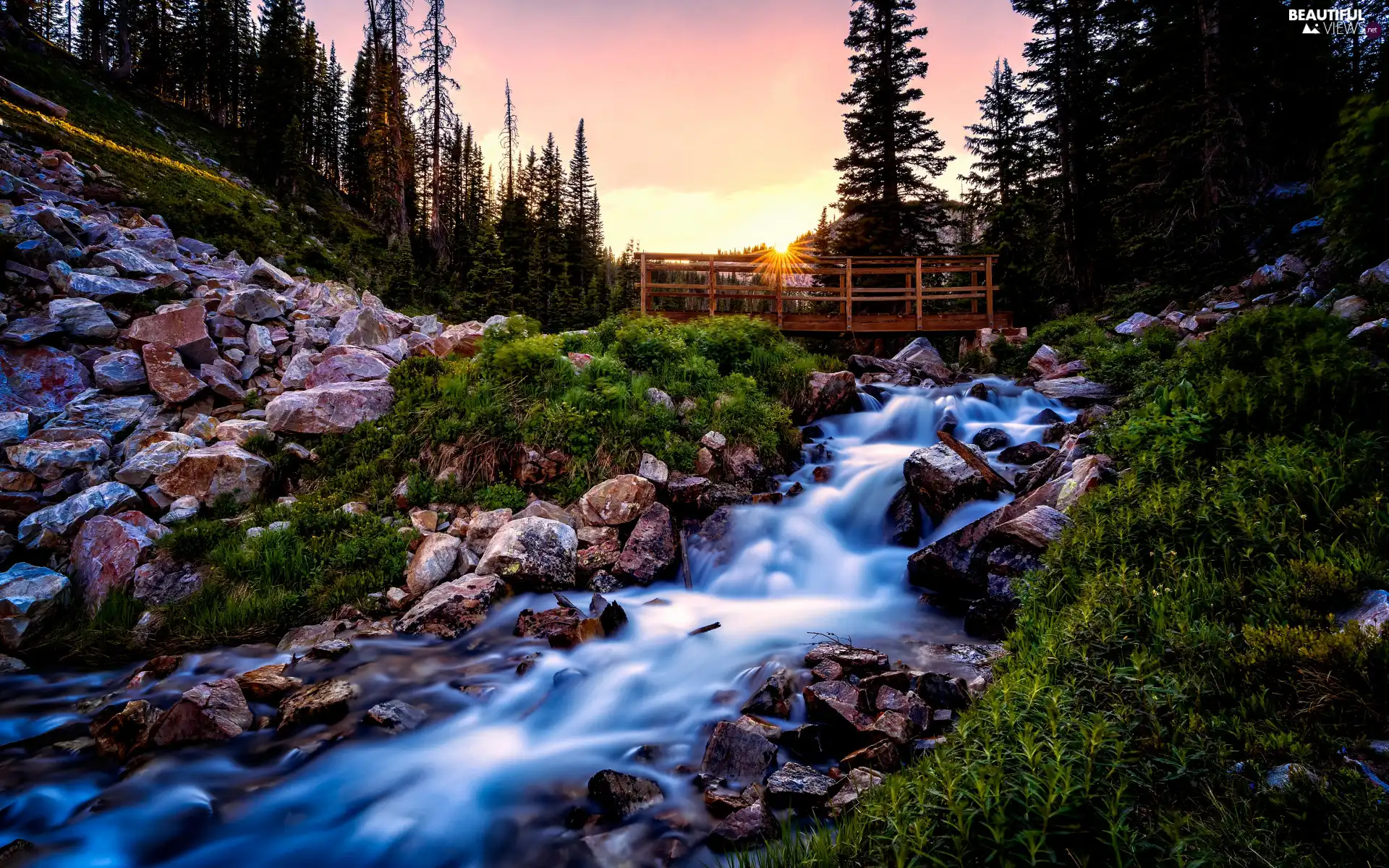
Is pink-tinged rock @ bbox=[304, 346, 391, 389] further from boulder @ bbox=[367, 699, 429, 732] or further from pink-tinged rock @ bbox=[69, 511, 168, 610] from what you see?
boulder @ bbox=[367, 699, 429, 732]

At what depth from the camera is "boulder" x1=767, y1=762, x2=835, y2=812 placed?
3.42 m

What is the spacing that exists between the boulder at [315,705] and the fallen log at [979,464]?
7611 mm

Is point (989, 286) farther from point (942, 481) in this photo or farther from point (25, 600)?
point (25, 600)

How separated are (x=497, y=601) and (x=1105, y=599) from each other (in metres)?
5.64

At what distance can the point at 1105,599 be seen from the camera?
3689 millimetres

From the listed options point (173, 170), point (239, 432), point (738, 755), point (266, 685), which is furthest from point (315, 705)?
point (173, 170)

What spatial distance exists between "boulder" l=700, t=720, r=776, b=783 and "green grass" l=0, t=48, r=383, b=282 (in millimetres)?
Answer: 20767

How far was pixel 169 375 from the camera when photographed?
28.2 feet

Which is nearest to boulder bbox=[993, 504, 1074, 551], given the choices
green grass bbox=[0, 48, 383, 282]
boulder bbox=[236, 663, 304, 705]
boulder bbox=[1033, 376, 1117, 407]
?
boulder bbox=[236, 663, 304, 705]

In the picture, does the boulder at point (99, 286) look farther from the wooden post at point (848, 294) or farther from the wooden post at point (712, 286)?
the wooden post at point (848, 294)

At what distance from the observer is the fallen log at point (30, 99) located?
65.5ft

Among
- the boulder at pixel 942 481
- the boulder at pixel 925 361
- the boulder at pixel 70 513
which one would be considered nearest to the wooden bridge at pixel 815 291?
the boulder at pixel 925 361

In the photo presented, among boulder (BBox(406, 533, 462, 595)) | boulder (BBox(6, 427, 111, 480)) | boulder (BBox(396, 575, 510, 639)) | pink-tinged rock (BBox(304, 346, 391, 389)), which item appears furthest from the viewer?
pink-tinged rock (BBox(304, 346, 391, 389))

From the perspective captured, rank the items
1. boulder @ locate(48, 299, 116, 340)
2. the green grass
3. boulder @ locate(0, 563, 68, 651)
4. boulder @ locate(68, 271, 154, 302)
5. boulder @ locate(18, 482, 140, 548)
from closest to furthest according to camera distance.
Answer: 1. boulder @ locate(0, 563, 68, 651)
2. boulder @ locate(18, 482, 140, 548)
3. boulder @ locate(48, 299, 116, 340)
4. boulder @ locate(68, 271, 154, 302)
5. the green grass
